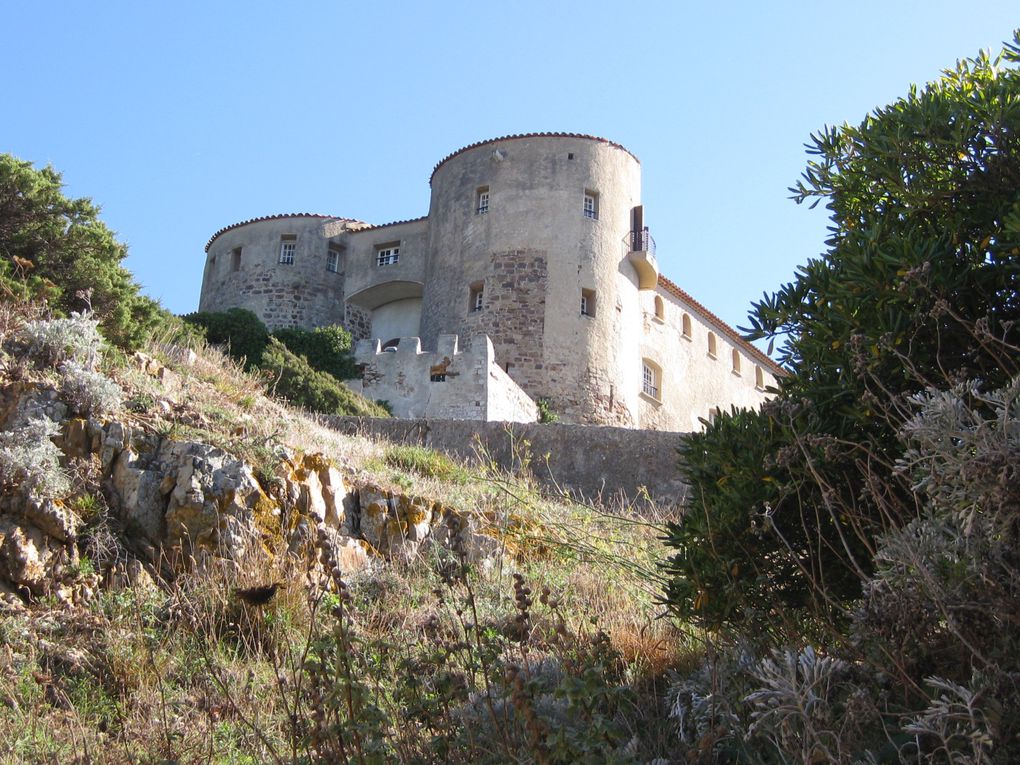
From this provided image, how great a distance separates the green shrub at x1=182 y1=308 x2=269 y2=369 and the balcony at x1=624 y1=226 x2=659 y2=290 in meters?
9.37

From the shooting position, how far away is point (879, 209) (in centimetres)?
461

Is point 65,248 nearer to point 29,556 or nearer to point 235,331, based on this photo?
point 29,556

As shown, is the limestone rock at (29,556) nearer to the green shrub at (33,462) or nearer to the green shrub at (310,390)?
the green shrub at (33,462)

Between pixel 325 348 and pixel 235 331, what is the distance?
219 cm

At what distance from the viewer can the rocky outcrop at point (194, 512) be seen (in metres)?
6.41

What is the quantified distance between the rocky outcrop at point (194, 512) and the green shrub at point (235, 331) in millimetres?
15662

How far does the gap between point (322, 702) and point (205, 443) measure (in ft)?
13.3

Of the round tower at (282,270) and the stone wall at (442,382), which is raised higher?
the round tower at (282,270)

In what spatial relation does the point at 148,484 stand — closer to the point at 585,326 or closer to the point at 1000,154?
the point at 1000,154

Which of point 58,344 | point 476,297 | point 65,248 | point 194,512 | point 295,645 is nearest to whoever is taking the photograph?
point 295,645

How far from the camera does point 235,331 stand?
77.7 ft

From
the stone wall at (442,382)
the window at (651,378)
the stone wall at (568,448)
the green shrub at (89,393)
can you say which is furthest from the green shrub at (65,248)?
the window at (651,378)

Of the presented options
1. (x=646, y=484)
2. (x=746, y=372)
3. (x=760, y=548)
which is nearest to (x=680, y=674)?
(x=760, y=548)

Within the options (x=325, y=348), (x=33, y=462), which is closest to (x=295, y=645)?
(x=33, y=462)
